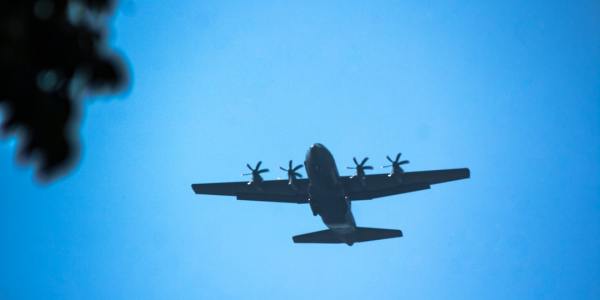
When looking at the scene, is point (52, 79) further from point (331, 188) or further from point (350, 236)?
point (350, 236)

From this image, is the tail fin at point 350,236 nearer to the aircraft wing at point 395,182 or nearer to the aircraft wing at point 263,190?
the aircraft wing at point 395,182

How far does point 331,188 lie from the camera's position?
35.6 meters

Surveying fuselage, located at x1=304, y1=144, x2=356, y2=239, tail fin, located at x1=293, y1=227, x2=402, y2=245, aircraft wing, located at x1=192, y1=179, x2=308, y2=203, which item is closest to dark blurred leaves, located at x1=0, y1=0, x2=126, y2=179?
fuselage, located at x1=304, y1=144, x2=356, y2=239

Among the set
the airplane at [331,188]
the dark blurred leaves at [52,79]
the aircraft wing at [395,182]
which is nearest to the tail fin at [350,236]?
the airplane at [331,188]

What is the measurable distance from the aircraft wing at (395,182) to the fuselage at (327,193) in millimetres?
1282

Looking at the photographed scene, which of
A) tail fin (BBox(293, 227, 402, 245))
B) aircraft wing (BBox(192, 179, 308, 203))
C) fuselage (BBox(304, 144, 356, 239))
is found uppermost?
aircraft wing (BBox(192, 179, 308, 203))

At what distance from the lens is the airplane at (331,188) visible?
34969 mm

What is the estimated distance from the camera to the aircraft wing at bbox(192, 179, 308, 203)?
39.1 meters

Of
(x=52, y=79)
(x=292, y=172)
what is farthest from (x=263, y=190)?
(x=52, y=79)

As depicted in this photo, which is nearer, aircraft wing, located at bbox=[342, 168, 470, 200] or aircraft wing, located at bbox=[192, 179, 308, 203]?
aircraft wing, located at bbox=[342, 168, 470, 200]

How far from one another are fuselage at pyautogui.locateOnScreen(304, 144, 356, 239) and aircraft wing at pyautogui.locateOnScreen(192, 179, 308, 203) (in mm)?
2478

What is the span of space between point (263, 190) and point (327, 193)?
20.1ft

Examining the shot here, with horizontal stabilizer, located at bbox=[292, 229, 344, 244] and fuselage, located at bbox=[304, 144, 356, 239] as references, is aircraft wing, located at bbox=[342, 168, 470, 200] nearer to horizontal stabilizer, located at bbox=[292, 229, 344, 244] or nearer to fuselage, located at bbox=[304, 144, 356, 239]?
fuselage, located at bbox=[304, 144, 356, 239]

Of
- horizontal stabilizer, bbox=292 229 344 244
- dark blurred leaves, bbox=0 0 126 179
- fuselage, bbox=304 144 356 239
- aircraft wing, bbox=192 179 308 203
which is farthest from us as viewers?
horizontal stabilizer, bbox=292 229 344 244
